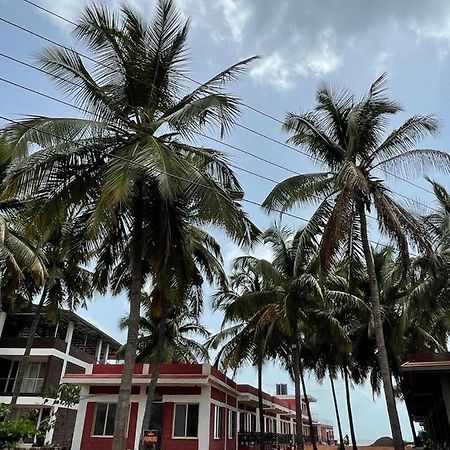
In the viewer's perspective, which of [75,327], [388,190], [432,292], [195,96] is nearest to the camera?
[195,96]

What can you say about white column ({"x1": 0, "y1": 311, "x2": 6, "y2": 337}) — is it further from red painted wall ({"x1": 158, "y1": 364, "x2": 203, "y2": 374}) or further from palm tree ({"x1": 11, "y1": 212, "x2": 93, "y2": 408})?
red painted wall ({"x1": 158, "y1": 364, "x2": 203, "y2": 374})

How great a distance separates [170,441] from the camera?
17.8 m

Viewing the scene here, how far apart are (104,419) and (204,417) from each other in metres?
4.22

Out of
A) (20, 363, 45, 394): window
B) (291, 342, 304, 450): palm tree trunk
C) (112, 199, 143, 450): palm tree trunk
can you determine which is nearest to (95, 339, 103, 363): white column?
(20, 363, 45, 394): window

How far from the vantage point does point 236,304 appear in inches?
729

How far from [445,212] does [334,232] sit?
5.94m

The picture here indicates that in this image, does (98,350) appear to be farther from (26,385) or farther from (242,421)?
(242,421)

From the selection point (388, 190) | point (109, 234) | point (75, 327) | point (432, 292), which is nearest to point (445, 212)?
point (432, 292)

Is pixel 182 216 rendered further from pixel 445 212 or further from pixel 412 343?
pixel 412 343

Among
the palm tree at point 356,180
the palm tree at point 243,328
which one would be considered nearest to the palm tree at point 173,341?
the palm tree at point 243,328

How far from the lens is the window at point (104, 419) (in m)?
18.3

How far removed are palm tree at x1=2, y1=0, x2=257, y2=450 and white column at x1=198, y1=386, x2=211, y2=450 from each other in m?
9.02

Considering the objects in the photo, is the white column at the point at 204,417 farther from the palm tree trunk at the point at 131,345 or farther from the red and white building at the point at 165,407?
the palm tree trunk at the point at 131,345

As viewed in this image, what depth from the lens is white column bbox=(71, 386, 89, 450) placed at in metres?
18.2
